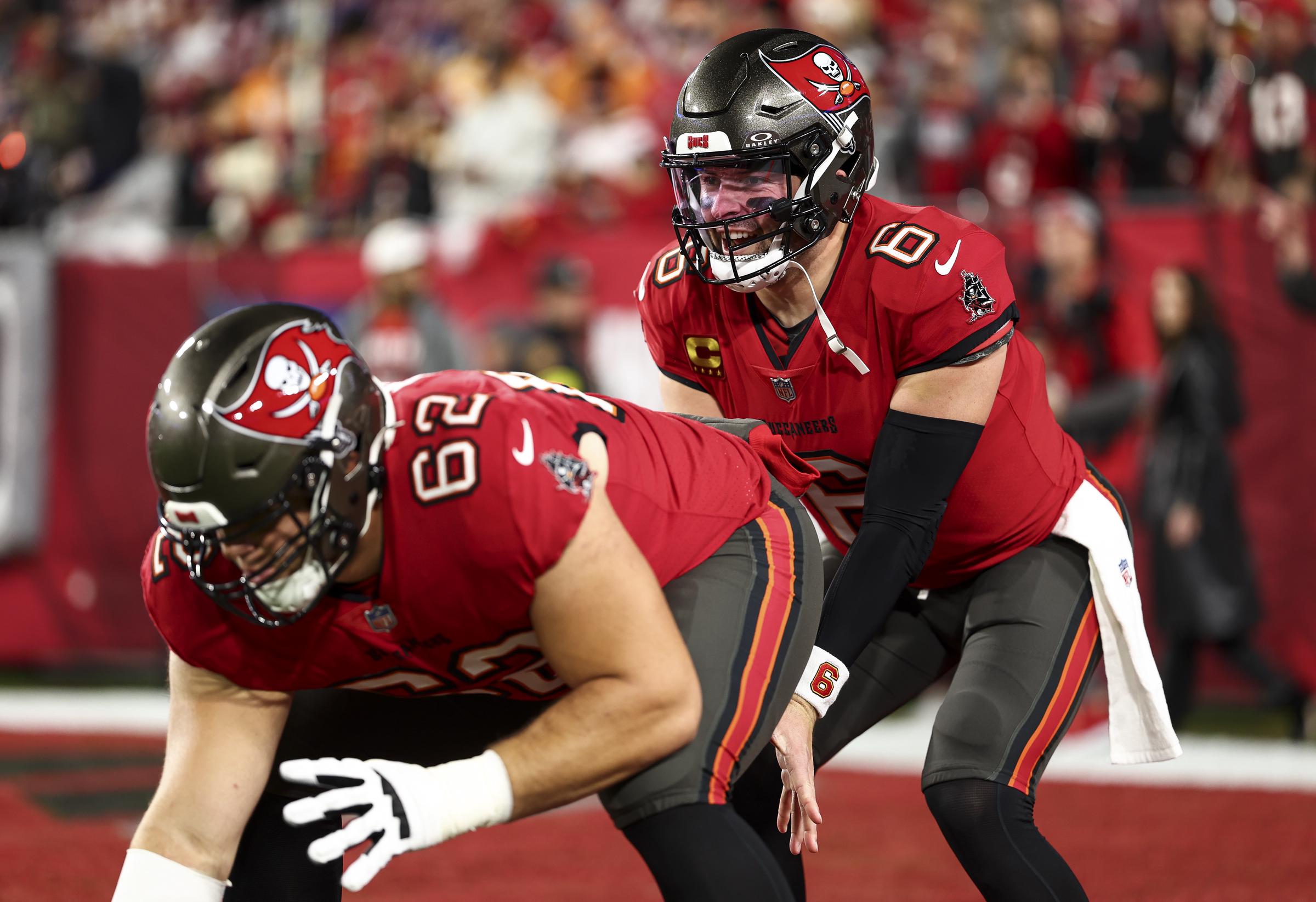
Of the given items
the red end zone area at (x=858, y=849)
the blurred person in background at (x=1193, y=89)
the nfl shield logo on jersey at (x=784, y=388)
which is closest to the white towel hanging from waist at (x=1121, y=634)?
the nfl shield logo on jersey at (x=784, y=388)

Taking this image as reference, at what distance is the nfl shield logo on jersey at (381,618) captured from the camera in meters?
2.50

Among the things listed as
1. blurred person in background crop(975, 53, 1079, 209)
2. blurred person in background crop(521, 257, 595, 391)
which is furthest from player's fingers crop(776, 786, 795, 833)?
blurred person in background crop(975, 53, 1079, 209)

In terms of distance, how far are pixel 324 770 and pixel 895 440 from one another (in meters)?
1.18

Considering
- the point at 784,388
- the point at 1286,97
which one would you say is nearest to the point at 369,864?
the point at 784,388

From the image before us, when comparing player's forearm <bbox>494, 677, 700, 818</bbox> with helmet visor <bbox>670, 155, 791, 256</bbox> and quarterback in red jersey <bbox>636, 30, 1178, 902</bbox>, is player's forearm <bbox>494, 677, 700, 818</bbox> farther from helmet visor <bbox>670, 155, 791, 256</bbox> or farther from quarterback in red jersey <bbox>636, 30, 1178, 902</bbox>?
helmet visor <bbox>670, 155, 791, 256</bbox>

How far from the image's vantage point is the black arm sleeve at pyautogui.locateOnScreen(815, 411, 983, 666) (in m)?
2.83

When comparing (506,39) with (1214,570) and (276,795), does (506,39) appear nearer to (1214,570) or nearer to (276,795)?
(1214,570)

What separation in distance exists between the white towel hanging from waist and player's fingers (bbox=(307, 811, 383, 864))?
1533mm

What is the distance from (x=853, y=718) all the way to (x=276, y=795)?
1.08 metres

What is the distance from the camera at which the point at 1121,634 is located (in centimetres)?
318

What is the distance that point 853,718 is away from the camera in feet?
10.3

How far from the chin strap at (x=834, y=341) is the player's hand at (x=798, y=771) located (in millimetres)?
619

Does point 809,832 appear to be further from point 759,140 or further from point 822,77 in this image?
point 822,77

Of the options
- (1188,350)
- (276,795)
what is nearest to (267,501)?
(276,795)
